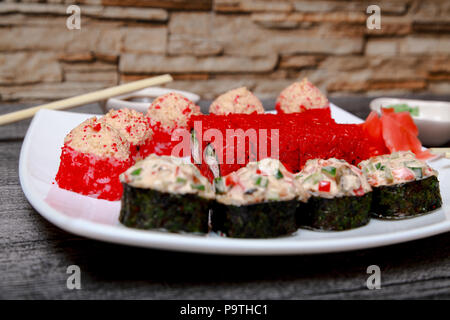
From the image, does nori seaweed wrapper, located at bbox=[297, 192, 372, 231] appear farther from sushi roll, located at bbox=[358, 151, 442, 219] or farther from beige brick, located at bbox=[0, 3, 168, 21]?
beige brick, located at bbox=[0, 3, 168, 21]

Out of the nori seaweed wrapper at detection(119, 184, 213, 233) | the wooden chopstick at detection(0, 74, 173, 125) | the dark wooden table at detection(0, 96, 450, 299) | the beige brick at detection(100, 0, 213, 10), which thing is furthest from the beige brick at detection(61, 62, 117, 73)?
the nori seaweed wrapper at detection(119, 184, 213, 233)

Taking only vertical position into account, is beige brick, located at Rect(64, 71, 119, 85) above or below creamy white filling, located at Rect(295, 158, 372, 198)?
above

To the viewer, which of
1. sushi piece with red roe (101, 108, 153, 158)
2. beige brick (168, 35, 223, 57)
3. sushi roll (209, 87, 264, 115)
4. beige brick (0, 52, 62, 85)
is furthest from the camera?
beige brick (168, 35, 223, 57)

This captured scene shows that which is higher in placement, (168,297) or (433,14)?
(433,14)

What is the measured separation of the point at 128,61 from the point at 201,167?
262 centimetres

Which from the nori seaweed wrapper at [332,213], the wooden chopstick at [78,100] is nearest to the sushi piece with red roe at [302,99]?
the wooden chopstick at [78,100]

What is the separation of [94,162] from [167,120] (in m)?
0.62

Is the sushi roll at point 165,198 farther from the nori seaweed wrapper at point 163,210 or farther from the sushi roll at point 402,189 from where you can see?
the sushi roll at point 402,189

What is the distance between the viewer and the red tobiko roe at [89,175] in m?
1.61

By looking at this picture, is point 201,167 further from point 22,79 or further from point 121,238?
point 22,79

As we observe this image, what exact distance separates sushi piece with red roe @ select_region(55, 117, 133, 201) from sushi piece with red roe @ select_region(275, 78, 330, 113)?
1118 mm

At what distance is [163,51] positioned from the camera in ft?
14.3

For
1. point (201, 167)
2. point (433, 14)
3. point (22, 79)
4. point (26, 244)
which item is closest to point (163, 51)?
point (22, 79)

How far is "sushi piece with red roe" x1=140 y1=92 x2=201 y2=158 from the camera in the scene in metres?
2.18
